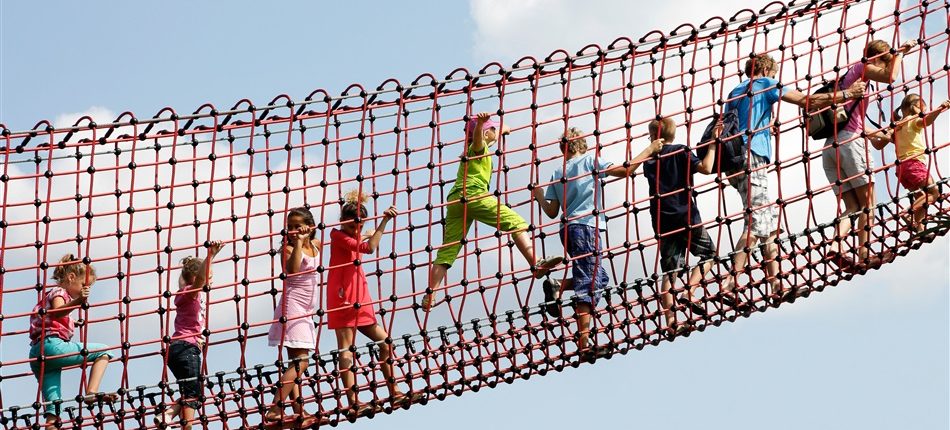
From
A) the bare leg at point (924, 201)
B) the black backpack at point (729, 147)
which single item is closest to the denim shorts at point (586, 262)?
the black backpack at point (729, 147)

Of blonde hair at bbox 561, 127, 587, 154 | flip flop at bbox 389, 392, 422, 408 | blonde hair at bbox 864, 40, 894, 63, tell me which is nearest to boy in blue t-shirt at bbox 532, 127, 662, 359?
blonde hair at bbox 561, 127, 587, 154

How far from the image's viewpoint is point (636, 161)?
28.5 feet

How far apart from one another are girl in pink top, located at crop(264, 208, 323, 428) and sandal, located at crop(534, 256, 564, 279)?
3.90 feet

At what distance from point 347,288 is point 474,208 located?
2.93 ft

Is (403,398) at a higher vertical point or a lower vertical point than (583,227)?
lower

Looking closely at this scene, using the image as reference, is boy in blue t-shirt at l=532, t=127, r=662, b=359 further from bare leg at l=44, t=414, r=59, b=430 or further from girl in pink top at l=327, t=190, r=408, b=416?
bare leg at l=44, t=414, r=59, b=430

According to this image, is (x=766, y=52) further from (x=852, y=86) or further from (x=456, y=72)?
(x=456, y=72)

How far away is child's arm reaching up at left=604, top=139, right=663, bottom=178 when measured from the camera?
8.70 meters

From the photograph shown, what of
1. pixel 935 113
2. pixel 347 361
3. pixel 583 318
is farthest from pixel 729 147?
pixel 347 361

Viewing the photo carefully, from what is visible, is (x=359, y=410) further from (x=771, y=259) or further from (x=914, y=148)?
(x=914, y=148)

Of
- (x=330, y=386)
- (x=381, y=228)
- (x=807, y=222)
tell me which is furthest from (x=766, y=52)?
(x=330, y=386)

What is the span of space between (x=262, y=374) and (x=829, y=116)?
11.4 feet

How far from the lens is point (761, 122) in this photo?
8.88 m

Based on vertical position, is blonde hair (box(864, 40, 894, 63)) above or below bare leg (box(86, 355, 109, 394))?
above
